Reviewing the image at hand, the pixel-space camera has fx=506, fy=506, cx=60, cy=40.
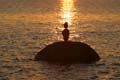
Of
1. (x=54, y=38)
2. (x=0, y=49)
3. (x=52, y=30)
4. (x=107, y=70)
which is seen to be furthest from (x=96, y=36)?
(x=107, y=70)

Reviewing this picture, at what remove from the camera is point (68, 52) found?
138 feet

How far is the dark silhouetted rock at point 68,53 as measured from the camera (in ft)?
137

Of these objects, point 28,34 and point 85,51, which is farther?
point 28,34

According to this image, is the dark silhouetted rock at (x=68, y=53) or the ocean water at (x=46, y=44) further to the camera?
the dark silhouetted rock at (x=68, y=53)

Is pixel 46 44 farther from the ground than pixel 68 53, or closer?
closer

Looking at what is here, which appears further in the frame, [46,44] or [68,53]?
[46,44]

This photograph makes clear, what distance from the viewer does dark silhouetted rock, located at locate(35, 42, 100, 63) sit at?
41781 millimetres

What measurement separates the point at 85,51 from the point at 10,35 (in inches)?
1235

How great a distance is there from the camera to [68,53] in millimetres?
42250

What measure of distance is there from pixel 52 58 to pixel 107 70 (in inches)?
192

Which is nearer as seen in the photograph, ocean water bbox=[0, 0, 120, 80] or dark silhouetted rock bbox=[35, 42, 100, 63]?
ocean water bbox=[0, 0, 120, 80]

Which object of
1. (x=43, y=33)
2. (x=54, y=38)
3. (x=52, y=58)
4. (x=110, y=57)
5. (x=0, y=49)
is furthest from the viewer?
(x=43, y=33)

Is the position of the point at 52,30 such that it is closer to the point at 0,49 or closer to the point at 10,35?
the point at 10,35

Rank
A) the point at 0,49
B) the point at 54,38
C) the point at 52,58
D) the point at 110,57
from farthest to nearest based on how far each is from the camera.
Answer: the point at 54,38, the point at 0,49, the point at 110,57, the point at 52,58
